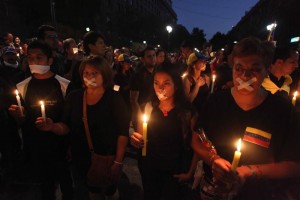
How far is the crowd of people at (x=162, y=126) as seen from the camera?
1754 millimetres

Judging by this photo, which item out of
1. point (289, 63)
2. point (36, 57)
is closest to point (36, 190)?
point (36, 57)

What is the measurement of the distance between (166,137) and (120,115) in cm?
59

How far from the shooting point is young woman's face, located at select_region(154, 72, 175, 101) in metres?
2.84

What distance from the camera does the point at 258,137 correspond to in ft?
5.67

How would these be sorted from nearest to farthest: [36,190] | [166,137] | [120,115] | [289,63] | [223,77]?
[166,137] → [120,115] → [289,63] → [36,190] → [223,77]

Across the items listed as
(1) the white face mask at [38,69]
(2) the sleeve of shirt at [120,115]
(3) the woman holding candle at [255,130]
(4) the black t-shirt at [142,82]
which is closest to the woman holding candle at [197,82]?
(4) the black t-shirt at [142,82]

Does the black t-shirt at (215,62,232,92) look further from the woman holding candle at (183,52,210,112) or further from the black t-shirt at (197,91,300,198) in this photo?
the black t-shirt at (197,91,300,198)

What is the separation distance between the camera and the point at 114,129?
2.92m

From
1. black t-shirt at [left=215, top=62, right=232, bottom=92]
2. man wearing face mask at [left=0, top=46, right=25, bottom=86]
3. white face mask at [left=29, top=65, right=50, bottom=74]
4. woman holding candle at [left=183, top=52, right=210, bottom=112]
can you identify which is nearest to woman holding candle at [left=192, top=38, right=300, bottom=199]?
white face mask at [left=29, top=65, right=50, bottom=74]

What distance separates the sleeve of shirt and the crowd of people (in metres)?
0.01

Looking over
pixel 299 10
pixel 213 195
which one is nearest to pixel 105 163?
pixel 213 195

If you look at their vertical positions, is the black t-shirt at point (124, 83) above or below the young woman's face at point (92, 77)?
below

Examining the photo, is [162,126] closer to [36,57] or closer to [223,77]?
[36,57]

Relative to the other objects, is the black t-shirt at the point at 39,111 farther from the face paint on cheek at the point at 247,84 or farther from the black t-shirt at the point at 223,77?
the black t-shirt at the point at 223,77
